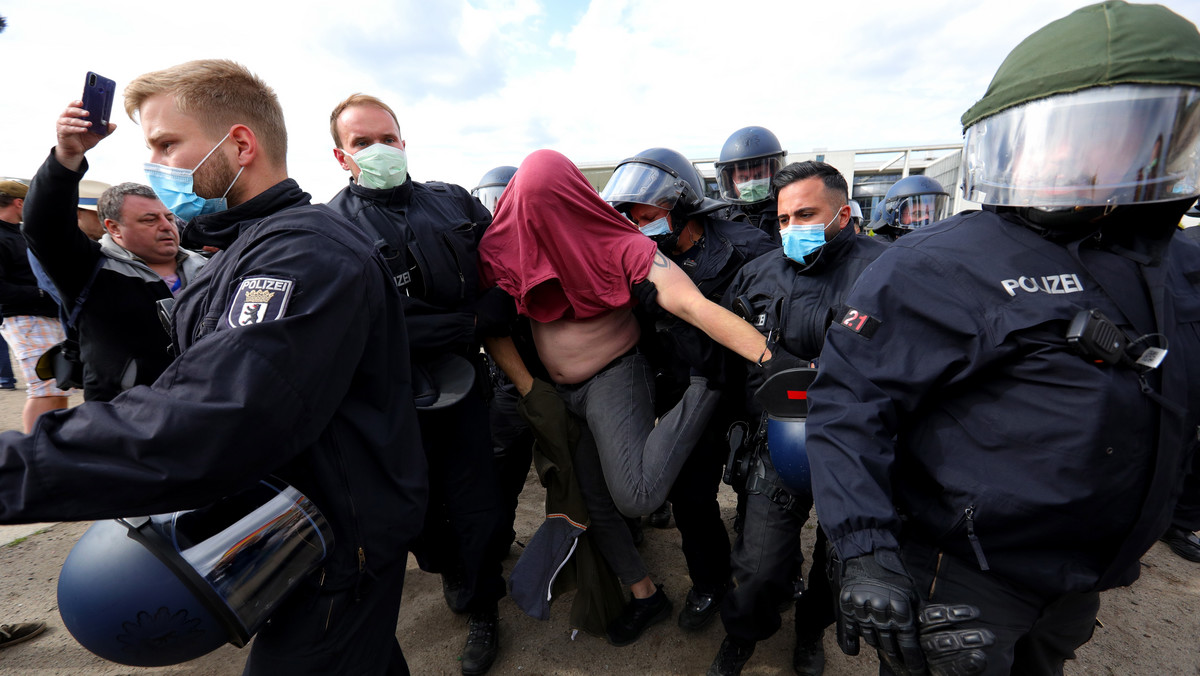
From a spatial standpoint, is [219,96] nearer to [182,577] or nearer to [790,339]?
[182,577]

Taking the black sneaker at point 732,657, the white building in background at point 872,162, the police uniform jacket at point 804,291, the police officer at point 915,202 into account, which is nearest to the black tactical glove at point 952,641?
the police uniform jacket at point 804,291

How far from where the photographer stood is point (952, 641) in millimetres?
1282

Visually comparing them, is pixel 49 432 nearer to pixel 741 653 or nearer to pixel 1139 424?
pixel 1139 424

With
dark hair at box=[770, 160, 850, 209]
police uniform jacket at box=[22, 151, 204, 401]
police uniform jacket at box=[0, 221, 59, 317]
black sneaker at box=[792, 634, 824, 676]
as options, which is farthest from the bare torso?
police uniform jacket at box=[0, 221, 59, 317]

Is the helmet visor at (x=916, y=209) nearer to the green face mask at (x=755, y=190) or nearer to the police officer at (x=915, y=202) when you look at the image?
the police officer at (x=915, y=202)

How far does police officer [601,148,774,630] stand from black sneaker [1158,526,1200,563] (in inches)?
116

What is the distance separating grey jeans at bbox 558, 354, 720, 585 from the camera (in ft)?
7.79

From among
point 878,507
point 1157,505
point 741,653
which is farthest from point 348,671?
point 1157,505

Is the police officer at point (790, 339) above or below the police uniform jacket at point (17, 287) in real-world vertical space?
below

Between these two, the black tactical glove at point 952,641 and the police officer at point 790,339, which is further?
the police officer at point 790,339

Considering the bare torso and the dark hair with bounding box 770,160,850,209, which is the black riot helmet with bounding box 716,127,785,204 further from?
the bare torso

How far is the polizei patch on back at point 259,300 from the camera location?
1.18 m

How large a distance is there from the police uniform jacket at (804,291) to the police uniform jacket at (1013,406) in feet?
2.94

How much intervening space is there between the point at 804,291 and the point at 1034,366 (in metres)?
1.21
